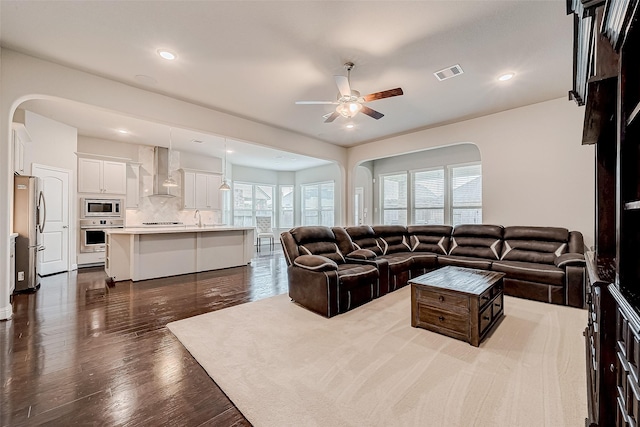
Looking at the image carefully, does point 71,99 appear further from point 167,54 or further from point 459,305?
point 459,305

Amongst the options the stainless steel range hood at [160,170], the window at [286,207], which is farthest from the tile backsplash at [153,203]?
the window at [286,207]

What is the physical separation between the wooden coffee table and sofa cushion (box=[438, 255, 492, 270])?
1142 millimetres

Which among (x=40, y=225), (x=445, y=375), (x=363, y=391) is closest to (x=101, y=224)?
(x=40, y=225)

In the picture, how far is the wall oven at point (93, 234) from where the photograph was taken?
596 cm

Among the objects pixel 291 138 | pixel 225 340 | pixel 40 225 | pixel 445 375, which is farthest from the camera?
pixel 291 138

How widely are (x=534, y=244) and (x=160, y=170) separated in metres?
8.34

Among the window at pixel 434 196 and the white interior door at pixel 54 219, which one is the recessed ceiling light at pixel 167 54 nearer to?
the white interior door at pixel 54 219

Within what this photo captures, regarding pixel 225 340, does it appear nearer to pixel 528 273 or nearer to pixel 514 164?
pixel 528 273

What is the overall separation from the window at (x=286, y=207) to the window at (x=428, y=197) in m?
5.13

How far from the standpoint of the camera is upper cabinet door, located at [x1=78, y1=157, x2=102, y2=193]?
19.4 feet

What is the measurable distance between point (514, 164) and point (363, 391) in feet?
15.5

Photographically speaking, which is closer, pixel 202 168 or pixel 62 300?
pixel 62 300

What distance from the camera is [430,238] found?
17.4ft

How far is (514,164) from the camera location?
468 cm
